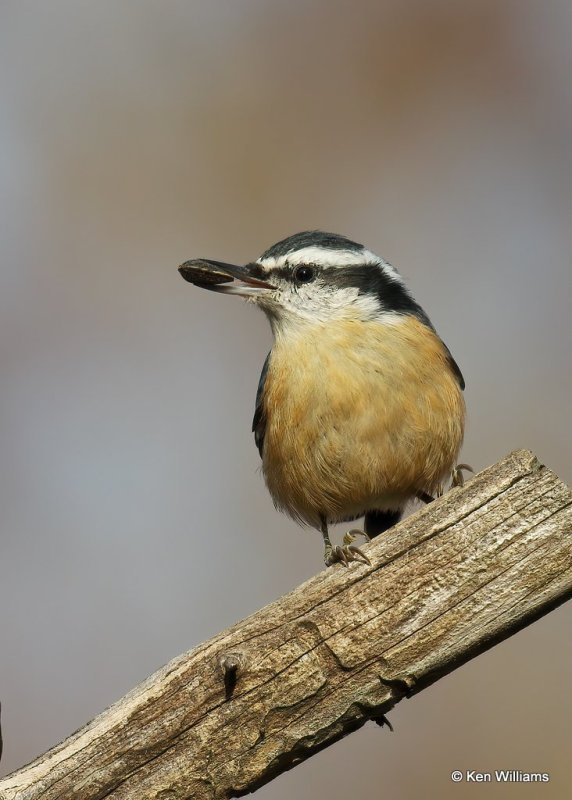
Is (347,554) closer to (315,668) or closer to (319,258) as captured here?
(315,668)

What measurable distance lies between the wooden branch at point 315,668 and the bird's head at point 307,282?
1525 millimetres

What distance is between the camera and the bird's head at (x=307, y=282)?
4.03 meters

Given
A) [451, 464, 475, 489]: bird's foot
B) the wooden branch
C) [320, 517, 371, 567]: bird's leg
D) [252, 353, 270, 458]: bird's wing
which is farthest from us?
[252, 353, 270, 458]: bird's wing

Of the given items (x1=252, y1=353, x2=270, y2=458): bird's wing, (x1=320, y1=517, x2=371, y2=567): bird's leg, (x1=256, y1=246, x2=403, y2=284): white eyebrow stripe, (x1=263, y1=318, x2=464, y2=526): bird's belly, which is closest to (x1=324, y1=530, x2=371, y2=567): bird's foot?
(x1=320, y1=517, x2=371, y2=567): bird's leg

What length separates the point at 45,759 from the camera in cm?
266

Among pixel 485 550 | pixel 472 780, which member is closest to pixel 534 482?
pixel 485 550

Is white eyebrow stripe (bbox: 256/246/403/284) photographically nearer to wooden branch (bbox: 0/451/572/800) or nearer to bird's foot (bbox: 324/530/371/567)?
bird's foot (bbox: 324/530/371/567)

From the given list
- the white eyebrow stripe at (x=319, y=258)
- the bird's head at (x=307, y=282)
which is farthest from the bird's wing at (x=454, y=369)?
the white eyebrow stripe at (x=319, y=258)

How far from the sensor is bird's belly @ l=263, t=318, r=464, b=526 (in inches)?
144

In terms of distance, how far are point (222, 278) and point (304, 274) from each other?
14.5 inches

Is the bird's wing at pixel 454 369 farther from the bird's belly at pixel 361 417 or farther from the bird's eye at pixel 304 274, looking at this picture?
the bird's eye at pixel 304 274

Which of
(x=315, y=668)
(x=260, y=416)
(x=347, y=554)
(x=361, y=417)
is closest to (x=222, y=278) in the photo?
(x=260, y=416)

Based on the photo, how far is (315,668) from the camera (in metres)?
2.64

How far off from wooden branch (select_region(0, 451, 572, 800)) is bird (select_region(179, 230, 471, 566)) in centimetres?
71
